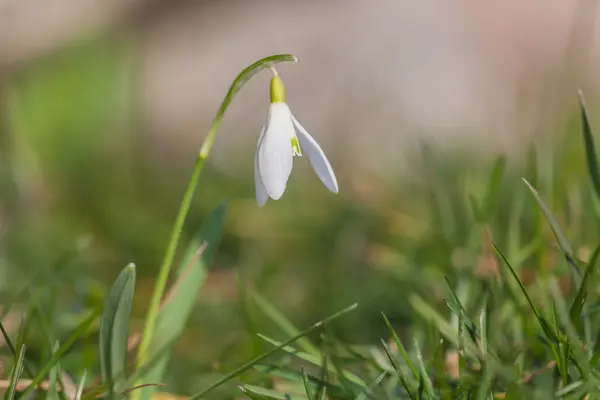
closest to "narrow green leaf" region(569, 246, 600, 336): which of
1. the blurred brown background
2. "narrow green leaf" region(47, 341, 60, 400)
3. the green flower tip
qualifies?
the green flower tip

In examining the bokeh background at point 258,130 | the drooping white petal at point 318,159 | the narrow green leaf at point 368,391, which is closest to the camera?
the narrow green leaf at point 368,391

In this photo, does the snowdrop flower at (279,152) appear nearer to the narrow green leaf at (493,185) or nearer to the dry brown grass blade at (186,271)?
the dry brown grass blade at (186,271)

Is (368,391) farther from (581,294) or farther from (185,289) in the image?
(185,289)

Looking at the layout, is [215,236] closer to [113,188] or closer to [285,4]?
[113,188]

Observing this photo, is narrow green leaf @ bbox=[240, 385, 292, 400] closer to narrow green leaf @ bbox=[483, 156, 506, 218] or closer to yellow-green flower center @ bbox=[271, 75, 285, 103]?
yellow-green flower center @ bbox=[271, 75, 285, 103]

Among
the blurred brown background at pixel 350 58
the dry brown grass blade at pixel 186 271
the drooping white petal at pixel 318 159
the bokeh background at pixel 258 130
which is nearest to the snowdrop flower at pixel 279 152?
the drooping white petal at pixel 318 159

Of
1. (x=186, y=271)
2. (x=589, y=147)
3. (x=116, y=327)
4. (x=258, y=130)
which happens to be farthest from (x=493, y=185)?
(x=258, y=130)
